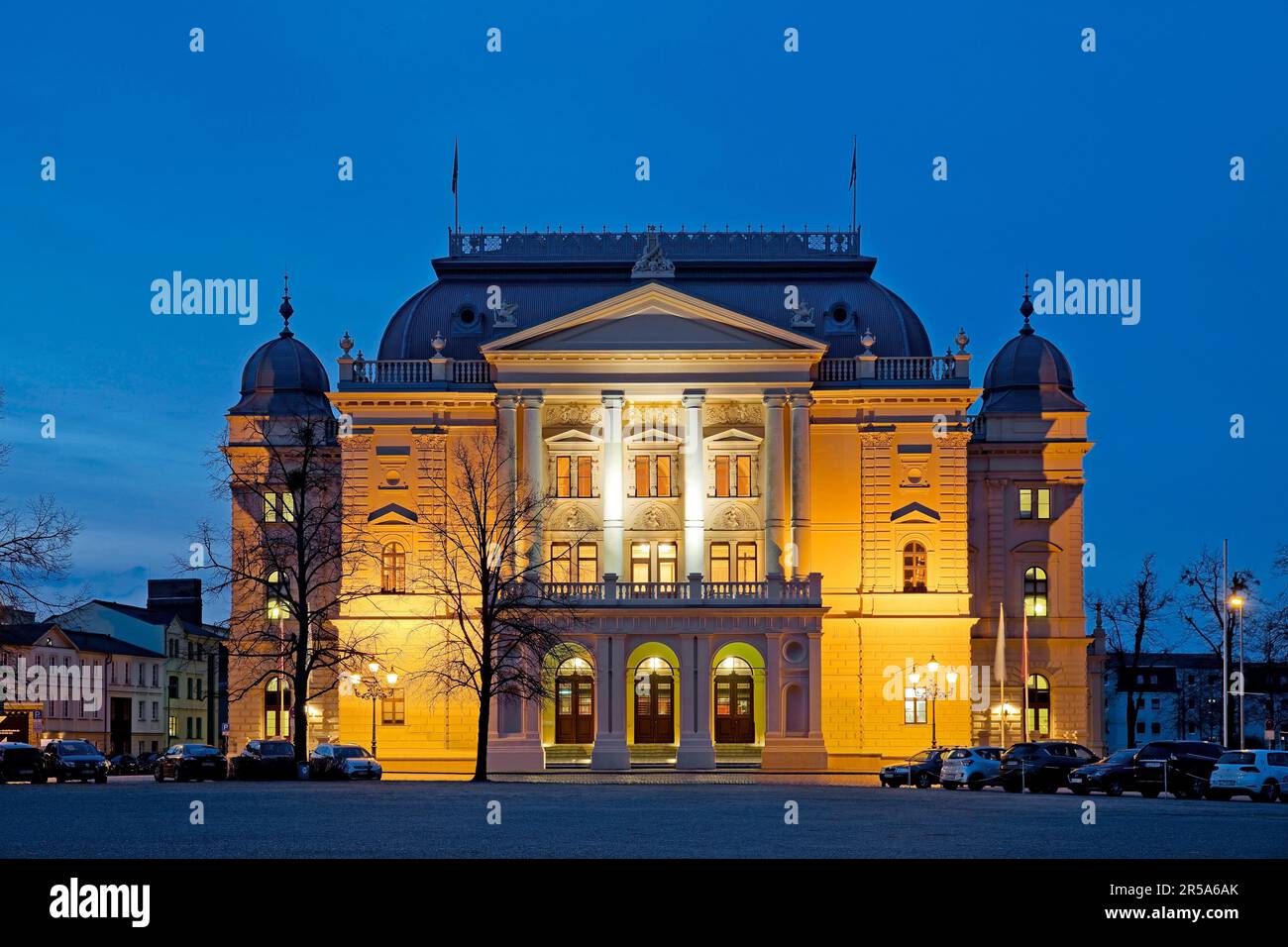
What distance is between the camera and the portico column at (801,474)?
301 feet

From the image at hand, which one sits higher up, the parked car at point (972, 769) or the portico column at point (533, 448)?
the portico column at point (533, 448)

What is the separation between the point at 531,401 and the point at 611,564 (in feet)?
28.7

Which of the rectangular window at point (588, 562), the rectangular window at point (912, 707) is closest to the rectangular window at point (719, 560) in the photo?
the rectangular window at point (588, 562)

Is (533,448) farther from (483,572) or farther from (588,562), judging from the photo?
(483,572)

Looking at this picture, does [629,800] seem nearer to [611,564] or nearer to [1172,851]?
[1172,851]

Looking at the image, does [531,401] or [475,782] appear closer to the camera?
[475,782]

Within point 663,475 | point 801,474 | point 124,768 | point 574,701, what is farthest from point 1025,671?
point 124,768

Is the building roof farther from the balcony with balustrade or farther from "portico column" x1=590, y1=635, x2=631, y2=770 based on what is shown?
"portico column" x1=590, y1=635, x2=631, y2=770

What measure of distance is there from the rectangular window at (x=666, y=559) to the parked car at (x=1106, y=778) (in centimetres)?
3673

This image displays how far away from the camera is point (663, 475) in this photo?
312 ft

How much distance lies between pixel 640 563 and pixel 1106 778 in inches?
1535

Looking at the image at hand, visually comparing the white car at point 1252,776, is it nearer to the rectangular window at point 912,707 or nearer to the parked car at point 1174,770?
the parked car at point 1174,770
